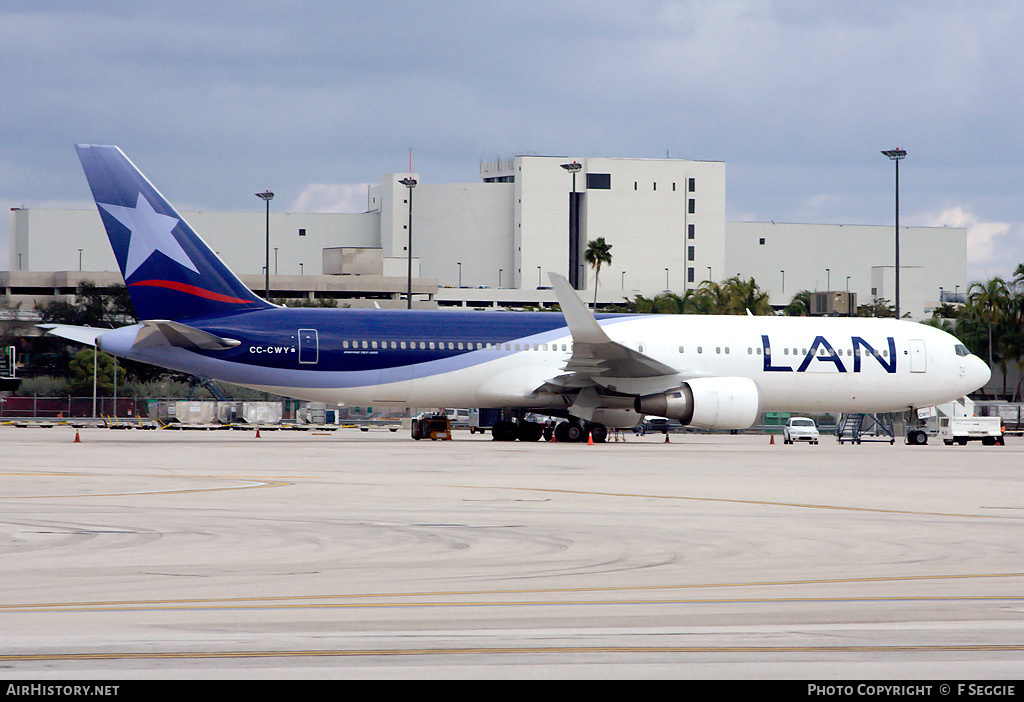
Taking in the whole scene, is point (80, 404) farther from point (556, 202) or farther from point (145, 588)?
point (556, 202)

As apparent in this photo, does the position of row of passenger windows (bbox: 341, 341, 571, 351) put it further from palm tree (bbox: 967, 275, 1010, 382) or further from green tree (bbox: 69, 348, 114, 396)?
palm tree (bbox: 967, 275, 1010, 382)

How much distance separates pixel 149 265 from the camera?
3141 cm

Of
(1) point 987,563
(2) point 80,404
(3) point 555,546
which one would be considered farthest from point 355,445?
(2) point 80,404

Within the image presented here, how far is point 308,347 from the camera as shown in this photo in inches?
1251

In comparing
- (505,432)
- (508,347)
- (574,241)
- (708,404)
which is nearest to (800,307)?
(574,241)

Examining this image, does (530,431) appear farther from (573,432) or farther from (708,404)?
(708,404)

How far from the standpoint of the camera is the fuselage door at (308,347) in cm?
3170

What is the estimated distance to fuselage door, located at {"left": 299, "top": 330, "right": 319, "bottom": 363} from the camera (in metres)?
31.7

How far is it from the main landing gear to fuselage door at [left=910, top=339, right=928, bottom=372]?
927cm

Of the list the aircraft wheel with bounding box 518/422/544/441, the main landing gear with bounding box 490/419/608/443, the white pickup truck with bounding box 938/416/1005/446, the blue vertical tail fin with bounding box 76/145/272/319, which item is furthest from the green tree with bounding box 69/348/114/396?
the white pickup truck with bounding box 938/416/1005/446

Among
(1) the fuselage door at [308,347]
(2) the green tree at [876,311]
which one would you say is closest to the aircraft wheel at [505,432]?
(1) the fuselage door at [308,347]

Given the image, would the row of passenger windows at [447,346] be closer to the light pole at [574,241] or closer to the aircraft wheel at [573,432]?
the aircraft wheel at [573,432]

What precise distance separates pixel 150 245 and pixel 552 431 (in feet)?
41.4

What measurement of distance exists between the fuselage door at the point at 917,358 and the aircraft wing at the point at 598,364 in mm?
7453
